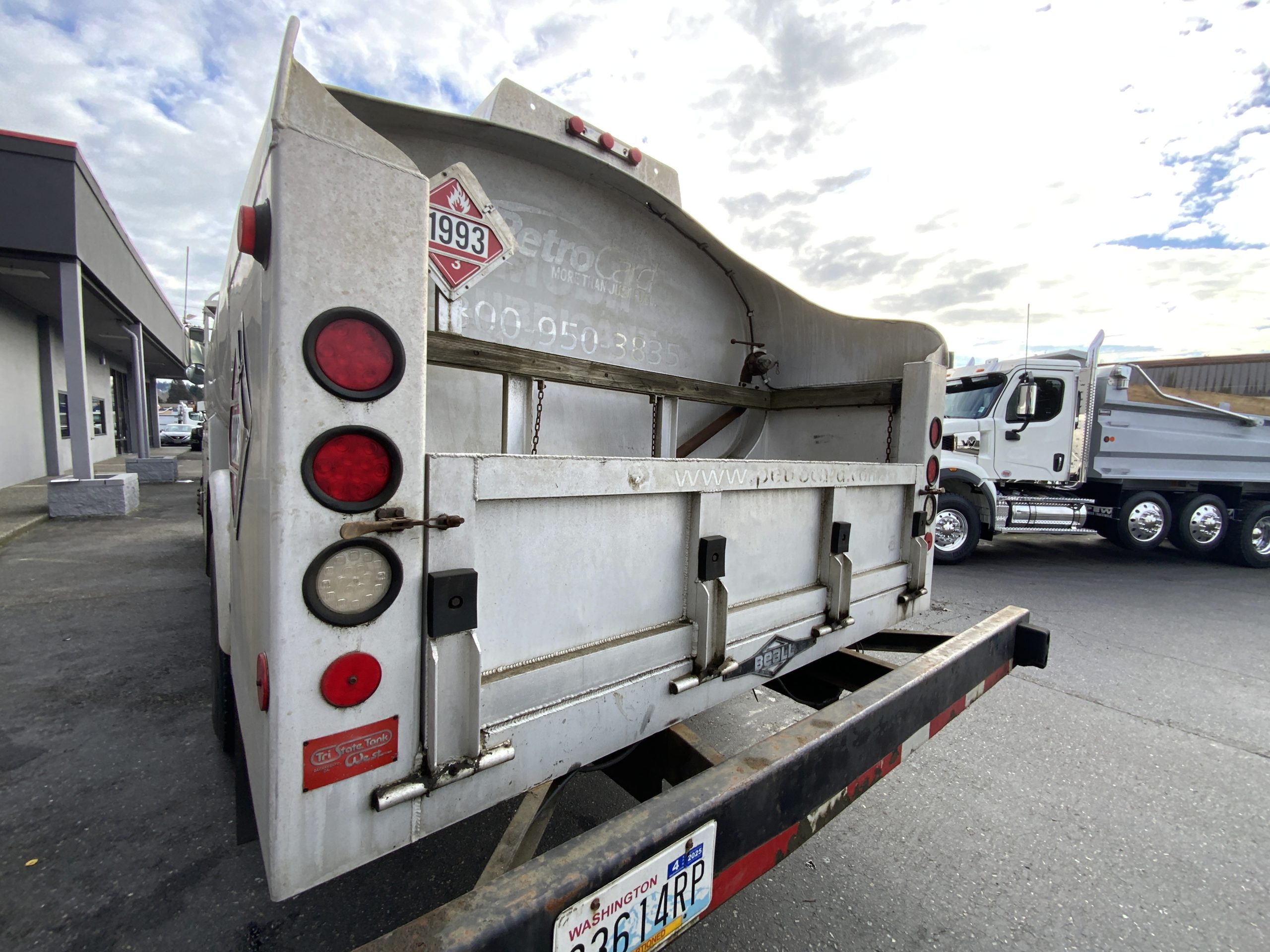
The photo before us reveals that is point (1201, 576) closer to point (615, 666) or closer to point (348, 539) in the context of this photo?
point (615, 666)

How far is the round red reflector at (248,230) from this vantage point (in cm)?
105

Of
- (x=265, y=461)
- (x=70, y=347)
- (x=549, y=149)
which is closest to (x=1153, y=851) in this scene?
(x=265, y=461)

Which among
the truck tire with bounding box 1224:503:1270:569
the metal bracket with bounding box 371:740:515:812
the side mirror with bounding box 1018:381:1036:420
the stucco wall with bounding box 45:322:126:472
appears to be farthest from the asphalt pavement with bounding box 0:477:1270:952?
the stucco wall with bounding box 45:322:126:472

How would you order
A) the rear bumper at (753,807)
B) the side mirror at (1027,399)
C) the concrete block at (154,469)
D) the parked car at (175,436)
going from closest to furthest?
the rear bumper at (753,807)
the side mirror at (1027,399)
the concrete block at (154,469)
the parked car at (175,436)

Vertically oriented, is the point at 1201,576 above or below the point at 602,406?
below

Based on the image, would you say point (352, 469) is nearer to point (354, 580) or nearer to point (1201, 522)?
point (354, 580)

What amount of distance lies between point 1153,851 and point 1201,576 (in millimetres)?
7618

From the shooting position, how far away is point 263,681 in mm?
1120

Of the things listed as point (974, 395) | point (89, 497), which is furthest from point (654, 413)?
point (89, 497)

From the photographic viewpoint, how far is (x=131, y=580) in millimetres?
5555

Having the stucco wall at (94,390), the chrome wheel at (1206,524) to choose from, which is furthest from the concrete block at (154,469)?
the chrome wheel at (1206,524)

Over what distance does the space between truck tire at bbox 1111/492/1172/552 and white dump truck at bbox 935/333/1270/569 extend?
14 millimetres

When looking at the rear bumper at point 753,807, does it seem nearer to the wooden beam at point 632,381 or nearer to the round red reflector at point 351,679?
the round red reflector at point 351,679

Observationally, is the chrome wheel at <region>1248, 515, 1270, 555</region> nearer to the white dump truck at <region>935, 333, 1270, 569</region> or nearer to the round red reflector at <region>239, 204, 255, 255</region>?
the white dump truck at <region>935, 333, 1270, 569</region>
